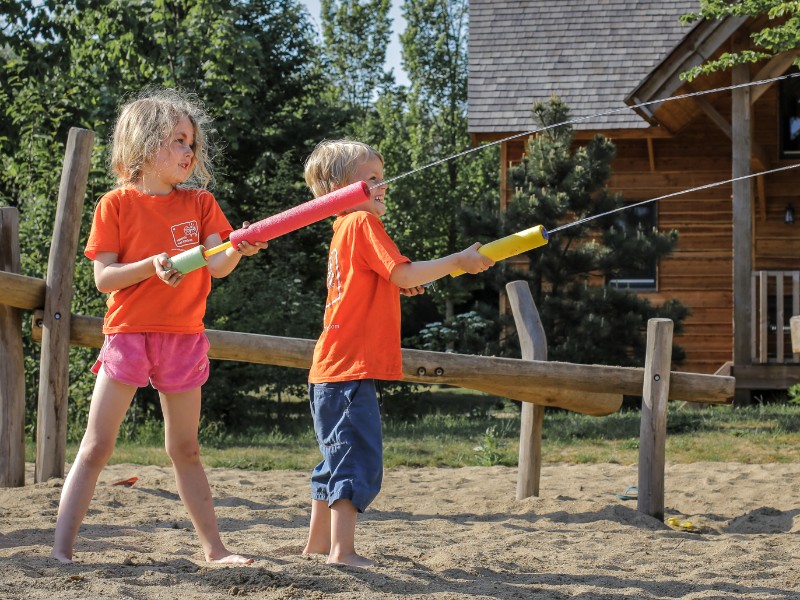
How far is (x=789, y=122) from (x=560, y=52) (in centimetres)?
347


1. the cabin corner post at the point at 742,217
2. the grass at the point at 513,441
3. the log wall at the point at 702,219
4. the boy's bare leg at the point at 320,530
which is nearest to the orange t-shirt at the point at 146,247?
the boy's bare leg at the point at 320,530

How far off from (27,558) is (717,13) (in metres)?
8.94

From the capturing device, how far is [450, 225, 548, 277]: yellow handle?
331 centimetres

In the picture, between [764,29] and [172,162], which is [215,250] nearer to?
[172,162]

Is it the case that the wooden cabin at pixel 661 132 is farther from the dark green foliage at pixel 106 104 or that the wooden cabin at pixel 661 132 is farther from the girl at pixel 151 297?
the girl at pixel 151 297

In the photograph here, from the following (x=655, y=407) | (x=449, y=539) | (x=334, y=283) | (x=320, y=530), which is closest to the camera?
(x=334, y=283)

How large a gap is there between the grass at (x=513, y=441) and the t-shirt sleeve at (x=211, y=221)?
4.23 m

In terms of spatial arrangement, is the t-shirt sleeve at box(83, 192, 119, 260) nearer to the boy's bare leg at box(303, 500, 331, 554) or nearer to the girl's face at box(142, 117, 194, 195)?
the girl's face at box(142, 117, 194, 195)

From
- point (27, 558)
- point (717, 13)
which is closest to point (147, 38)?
point (717, 13)

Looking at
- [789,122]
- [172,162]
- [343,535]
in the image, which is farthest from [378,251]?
[789,122]

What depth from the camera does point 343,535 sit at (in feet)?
12.5

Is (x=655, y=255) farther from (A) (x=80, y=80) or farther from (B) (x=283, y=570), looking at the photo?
(B) (x=283, y=570)

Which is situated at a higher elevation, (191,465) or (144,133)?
(144,133)

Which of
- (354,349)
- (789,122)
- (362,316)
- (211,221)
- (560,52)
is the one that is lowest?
(354,349)
